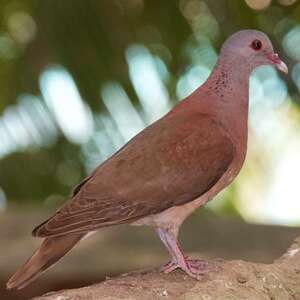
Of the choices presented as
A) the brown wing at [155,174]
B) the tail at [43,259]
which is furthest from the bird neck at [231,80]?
the tail at [43,259]

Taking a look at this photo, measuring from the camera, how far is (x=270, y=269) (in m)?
3.64

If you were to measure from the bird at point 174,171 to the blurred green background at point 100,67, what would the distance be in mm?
1453

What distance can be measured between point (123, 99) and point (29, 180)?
750mm

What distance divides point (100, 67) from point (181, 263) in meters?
2.06

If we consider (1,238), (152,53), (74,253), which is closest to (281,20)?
(152,53)

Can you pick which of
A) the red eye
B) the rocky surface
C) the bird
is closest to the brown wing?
the bird

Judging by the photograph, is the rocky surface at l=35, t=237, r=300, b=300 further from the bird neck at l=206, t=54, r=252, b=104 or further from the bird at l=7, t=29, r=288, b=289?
the bird neck at l=206, t=54, r=252, b=104

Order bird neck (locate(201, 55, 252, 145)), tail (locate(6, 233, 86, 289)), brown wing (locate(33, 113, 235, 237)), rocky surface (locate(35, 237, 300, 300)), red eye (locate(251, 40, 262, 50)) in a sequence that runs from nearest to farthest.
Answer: rocky surface (locate(35, 237, 300, 300)) → tail (locate(6, 233, 86, 289)) → brown wing (locate(33, 113, 235, 237)) → bird neck (locate(201, 55, 252, 145)) → red eye (locate(251, 40, 262, 50))

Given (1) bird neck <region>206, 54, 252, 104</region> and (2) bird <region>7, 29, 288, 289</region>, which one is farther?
(1) bird neck <region>206, 54, 252, 104</region>

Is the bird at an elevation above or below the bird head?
below

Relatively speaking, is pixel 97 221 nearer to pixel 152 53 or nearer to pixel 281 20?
pixel 152 53

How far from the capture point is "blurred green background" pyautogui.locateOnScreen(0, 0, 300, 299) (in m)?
5.74

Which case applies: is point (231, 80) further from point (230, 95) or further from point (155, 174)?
point (155, 174)

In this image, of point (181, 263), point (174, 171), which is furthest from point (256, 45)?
point (181, 263)
